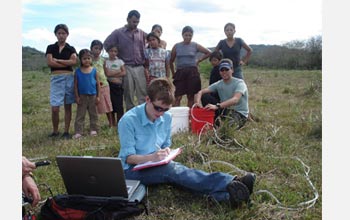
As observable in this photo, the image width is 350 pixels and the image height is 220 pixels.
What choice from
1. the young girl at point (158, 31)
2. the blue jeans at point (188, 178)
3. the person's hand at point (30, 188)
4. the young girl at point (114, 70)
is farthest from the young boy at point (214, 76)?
the person's hand at point (30, 188)

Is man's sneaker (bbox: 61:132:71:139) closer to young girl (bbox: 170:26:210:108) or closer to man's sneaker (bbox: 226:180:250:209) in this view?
young girl (bbox: 170:26:210:108)

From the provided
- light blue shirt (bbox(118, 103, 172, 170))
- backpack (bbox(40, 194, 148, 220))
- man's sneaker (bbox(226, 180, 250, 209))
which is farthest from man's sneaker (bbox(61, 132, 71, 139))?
man's sneaker (bbox(226, 180, 250, 209))

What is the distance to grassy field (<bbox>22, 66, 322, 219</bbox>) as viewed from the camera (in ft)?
10.6

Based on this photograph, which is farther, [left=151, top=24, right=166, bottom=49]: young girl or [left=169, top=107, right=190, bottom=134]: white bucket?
[left=151, top=24, right=166, bottom=49]: young girl

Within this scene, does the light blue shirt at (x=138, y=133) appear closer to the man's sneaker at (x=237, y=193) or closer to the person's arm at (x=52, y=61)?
the man's sneaker at (x=237, y=193)

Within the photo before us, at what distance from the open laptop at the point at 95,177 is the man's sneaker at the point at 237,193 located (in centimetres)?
73

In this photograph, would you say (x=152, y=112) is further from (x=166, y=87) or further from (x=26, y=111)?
(x=26, y=111)

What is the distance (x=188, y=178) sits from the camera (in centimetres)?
345

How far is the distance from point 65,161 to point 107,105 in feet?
10.8

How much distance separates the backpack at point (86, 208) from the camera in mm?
3002

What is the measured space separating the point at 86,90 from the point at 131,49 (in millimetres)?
983

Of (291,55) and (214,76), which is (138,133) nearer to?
(214,76)

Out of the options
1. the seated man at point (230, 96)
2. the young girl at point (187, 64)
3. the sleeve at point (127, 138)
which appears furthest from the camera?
the young girl at point (187, 64)

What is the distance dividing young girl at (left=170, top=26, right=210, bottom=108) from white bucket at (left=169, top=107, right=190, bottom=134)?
87 centimetres
